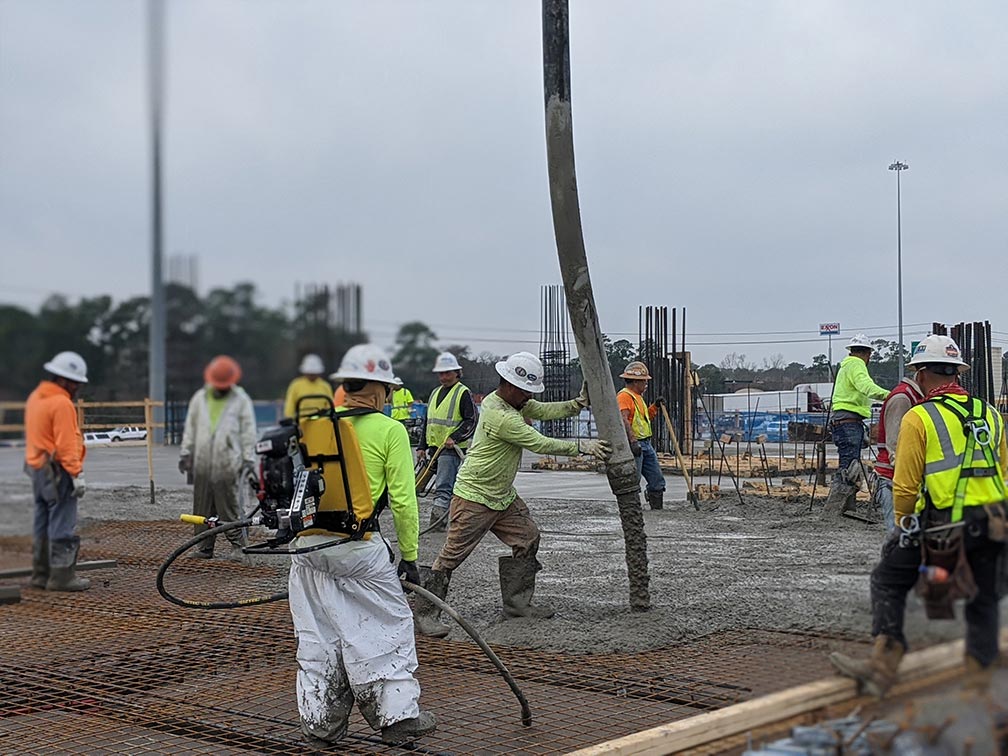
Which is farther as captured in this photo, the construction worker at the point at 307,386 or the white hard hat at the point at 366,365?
the white hard hat at the point at 366,365

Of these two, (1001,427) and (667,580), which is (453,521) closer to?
(667,580)

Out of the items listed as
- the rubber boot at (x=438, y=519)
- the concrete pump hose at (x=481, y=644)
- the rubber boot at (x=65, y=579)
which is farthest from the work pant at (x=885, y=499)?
the rubber boot at (x=438, y=519)

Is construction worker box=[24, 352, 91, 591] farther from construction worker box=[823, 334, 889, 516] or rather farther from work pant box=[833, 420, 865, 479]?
work pant box=[833, 420, 865, 479]

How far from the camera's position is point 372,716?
406 cm

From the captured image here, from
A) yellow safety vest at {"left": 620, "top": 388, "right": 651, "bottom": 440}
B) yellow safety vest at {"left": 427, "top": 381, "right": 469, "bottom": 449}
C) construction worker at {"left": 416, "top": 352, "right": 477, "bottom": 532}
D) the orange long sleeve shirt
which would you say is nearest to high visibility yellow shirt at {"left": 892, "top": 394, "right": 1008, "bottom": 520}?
the orange long sleeve shirt

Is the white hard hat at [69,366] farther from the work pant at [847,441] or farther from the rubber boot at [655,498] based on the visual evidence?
the rubber boot at [655,498]

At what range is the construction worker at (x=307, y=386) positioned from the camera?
4.40 feet

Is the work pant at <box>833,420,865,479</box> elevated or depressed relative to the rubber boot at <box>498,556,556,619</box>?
elevated

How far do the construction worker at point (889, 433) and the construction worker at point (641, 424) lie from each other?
4185mm

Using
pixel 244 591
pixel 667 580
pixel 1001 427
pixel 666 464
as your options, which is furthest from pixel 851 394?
pixel 666 464

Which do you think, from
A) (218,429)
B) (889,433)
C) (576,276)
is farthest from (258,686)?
(218,429)

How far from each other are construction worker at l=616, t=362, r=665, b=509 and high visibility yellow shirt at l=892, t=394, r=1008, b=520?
5.70m

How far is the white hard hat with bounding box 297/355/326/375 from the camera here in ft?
4.36

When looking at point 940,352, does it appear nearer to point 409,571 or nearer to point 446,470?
point 409,571
